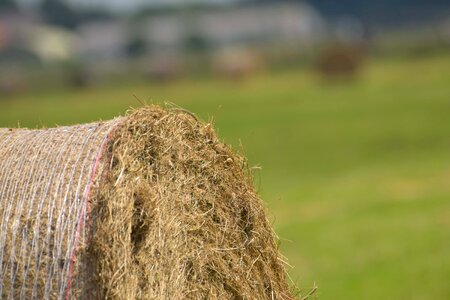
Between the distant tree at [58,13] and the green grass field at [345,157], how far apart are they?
289 ft

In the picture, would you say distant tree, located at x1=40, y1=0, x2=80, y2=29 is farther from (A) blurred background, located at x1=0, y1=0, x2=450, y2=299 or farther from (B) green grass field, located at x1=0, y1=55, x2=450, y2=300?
(B) green grass field, located at x1=0, y1=55, x2=450, y2=300

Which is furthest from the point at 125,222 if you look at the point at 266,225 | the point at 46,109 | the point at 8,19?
the point at 8,19

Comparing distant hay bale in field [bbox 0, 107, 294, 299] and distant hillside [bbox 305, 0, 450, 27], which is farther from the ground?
distant hillside [bbox 305, 0, 450, 27]

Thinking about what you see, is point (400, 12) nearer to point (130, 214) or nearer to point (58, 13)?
point (58, 13)

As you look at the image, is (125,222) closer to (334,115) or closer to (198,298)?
(198,298)

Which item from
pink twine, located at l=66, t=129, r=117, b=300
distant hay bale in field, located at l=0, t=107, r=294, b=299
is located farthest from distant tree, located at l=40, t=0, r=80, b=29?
pink twine, located at l=66, t=129, r=117, b=300

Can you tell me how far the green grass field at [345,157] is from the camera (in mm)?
13625

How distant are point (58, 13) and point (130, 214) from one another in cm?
14403

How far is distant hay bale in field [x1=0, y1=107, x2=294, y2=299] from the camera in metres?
5.79

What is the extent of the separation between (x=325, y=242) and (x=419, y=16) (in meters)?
161

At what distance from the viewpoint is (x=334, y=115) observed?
3409 centimetres

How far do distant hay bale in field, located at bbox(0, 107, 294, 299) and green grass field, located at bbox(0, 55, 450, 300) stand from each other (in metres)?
0.55

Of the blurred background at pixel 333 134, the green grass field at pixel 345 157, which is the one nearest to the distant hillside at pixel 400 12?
the blurred background at pixel 333 134

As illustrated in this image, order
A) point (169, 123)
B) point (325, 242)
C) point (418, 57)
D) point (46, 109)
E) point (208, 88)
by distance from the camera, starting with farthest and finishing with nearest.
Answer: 1. point (418, 57)
2. point (208, 88)
3. point (46, 109)
4. point (325, 242)
5. point (169, 123)
